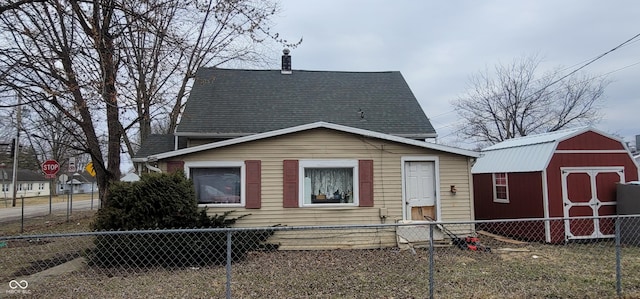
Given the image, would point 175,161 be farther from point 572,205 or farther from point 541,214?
point 572,205

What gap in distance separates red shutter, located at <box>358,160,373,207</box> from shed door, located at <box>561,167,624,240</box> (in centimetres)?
512

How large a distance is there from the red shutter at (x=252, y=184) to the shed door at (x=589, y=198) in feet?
25.5

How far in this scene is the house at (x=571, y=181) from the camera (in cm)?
1030

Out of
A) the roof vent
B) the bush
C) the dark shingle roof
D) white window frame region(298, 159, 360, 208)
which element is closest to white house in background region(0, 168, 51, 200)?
the dark shingle roof

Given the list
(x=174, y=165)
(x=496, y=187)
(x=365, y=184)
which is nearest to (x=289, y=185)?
(x=365, y=184)

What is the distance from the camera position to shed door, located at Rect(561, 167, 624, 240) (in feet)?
34.0

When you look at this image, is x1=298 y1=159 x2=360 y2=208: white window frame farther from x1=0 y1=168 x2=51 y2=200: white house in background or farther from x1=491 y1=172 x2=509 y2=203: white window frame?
x1=0 y1=168 x2=51 y2=200: white house in background

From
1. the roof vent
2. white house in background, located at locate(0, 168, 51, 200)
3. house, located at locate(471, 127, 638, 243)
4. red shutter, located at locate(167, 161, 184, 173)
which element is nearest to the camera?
red shutter, located at locate(167, 161, 184, 173)

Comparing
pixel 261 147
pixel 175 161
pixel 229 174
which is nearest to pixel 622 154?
pixel 261 147

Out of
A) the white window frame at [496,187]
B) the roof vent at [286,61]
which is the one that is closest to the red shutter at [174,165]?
the roof vent at [286,61]

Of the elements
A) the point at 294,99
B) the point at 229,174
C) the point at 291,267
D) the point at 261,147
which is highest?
the point at 294,99

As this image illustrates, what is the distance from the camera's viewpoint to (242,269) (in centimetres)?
712

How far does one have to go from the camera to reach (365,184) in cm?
962

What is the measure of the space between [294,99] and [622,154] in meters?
9.84
